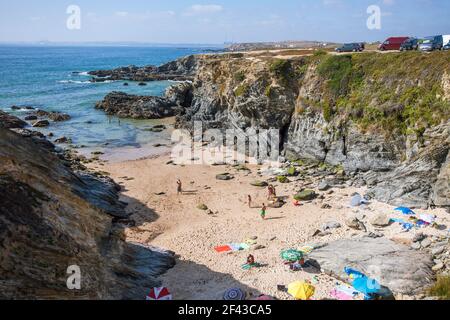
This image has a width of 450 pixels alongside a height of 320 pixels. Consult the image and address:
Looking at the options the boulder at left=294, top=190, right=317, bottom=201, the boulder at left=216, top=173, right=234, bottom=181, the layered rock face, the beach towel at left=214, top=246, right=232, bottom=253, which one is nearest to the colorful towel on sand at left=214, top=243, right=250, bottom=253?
the beach towel at left=214, top=246, right=232, bottom=253

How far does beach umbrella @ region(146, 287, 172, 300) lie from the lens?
16.3 metres

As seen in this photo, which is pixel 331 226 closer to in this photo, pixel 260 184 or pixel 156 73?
pixel 260 184

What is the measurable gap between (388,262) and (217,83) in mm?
35344

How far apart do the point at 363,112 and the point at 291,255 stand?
56.3 ft

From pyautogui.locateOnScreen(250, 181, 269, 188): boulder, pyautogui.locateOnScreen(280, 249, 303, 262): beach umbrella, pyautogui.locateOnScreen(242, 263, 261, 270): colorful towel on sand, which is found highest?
pyautogui.locateOnScreen(250, 181, 269, 188): boulder

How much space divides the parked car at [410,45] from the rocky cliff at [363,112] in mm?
4000

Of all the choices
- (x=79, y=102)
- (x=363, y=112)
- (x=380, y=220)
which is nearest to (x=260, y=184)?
(x=380, y=220)

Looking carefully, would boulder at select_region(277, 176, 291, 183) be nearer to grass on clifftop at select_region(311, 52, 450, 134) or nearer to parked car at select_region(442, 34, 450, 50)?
grass on clifftop at select_region(311, 52, 450, 134)

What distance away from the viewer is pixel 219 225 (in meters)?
24.6

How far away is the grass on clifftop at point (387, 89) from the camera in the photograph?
2738 centimetres

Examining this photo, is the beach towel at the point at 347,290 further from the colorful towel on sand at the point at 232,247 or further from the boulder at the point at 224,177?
the boulder at the point at 224,177

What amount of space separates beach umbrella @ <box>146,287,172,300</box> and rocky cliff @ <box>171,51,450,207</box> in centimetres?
1698
